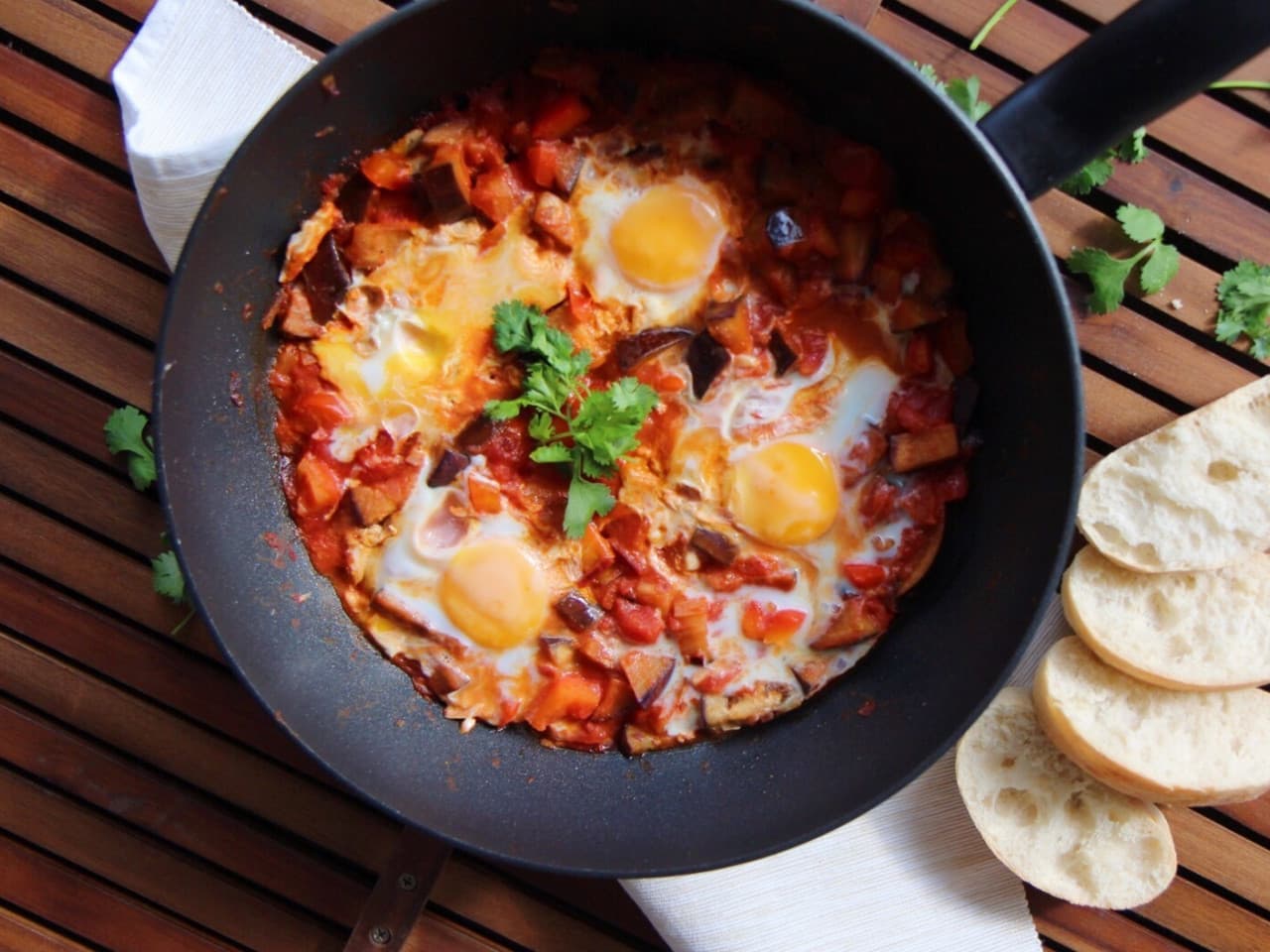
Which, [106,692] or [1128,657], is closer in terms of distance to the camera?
[1128,657]

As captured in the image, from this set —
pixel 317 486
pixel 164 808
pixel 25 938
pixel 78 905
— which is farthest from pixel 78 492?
pixel 25 938

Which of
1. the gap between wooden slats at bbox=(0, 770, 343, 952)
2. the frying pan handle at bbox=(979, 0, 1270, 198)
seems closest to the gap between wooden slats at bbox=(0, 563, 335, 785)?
the gap between wooden slats at bbox=(0, 770, 343, 952)

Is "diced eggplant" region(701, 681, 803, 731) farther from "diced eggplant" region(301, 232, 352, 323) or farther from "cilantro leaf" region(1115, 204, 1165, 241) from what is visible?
"cilantro leaf" region(1115, 204, 1165, 241)

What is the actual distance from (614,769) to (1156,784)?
167cm

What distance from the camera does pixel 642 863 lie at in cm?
318

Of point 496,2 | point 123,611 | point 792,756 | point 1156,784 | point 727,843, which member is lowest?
point 123,611

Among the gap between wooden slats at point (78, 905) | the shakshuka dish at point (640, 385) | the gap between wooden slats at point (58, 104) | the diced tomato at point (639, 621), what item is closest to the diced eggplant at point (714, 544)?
the shakshuka dish at point (640, 385)

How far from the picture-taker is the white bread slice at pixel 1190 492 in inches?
129

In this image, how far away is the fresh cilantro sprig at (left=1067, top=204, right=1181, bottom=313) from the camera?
3.31m

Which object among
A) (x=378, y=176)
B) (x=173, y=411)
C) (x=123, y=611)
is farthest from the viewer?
(x=123, y=611)

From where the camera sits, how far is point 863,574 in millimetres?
3246

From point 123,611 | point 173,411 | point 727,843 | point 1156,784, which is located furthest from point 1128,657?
point 123,611

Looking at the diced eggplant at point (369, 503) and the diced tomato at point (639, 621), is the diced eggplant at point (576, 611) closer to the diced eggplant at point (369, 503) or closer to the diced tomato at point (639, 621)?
the diced tomato at point (639, 621)

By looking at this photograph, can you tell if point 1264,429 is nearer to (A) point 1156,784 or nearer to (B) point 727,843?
(A) point 1156,784
